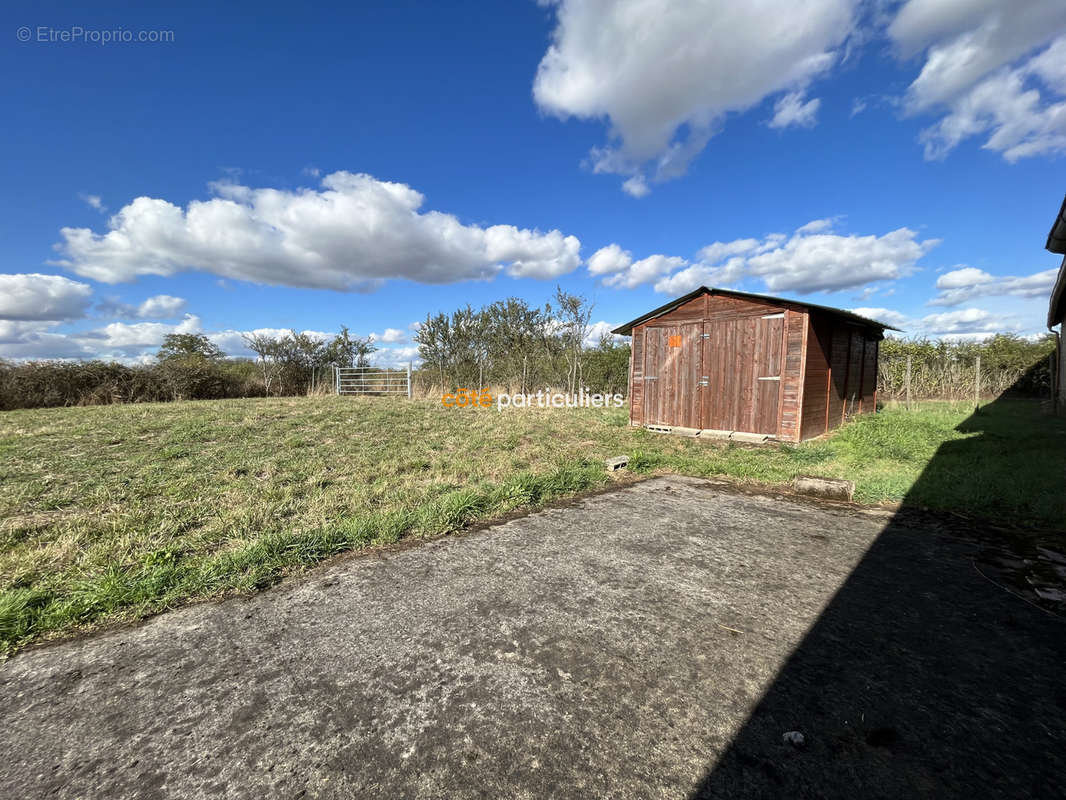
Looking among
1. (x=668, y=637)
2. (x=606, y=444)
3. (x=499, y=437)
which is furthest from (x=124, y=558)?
(x=606, y=444)

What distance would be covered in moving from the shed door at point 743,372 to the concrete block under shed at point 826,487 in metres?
3.79

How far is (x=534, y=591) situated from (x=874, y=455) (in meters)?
6.24

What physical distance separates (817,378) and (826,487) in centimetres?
491

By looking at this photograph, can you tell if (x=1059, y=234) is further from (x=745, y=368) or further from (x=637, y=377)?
(x=637, y=377)

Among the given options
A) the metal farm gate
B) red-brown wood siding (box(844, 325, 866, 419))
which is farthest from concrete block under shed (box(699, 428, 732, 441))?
the metal farm gate

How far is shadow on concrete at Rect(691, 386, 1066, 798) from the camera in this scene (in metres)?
1.33

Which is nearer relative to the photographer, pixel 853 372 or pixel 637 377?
pixel 637 377

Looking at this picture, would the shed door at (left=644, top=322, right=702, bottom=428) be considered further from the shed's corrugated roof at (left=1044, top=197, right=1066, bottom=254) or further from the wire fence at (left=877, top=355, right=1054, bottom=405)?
the wire fence at (left=877, top=355, right=1054, bottom=405)

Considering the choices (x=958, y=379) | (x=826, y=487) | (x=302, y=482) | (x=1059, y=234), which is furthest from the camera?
(x=958, y=379)

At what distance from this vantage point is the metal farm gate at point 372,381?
1898 cm

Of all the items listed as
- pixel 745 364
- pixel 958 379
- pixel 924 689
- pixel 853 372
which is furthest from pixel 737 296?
pixel 958 379

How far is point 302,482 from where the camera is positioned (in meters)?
4.88

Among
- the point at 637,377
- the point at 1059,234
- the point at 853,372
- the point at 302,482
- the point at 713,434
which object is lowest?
the point at 302,482

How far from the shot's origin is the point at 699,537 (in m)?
3.35
